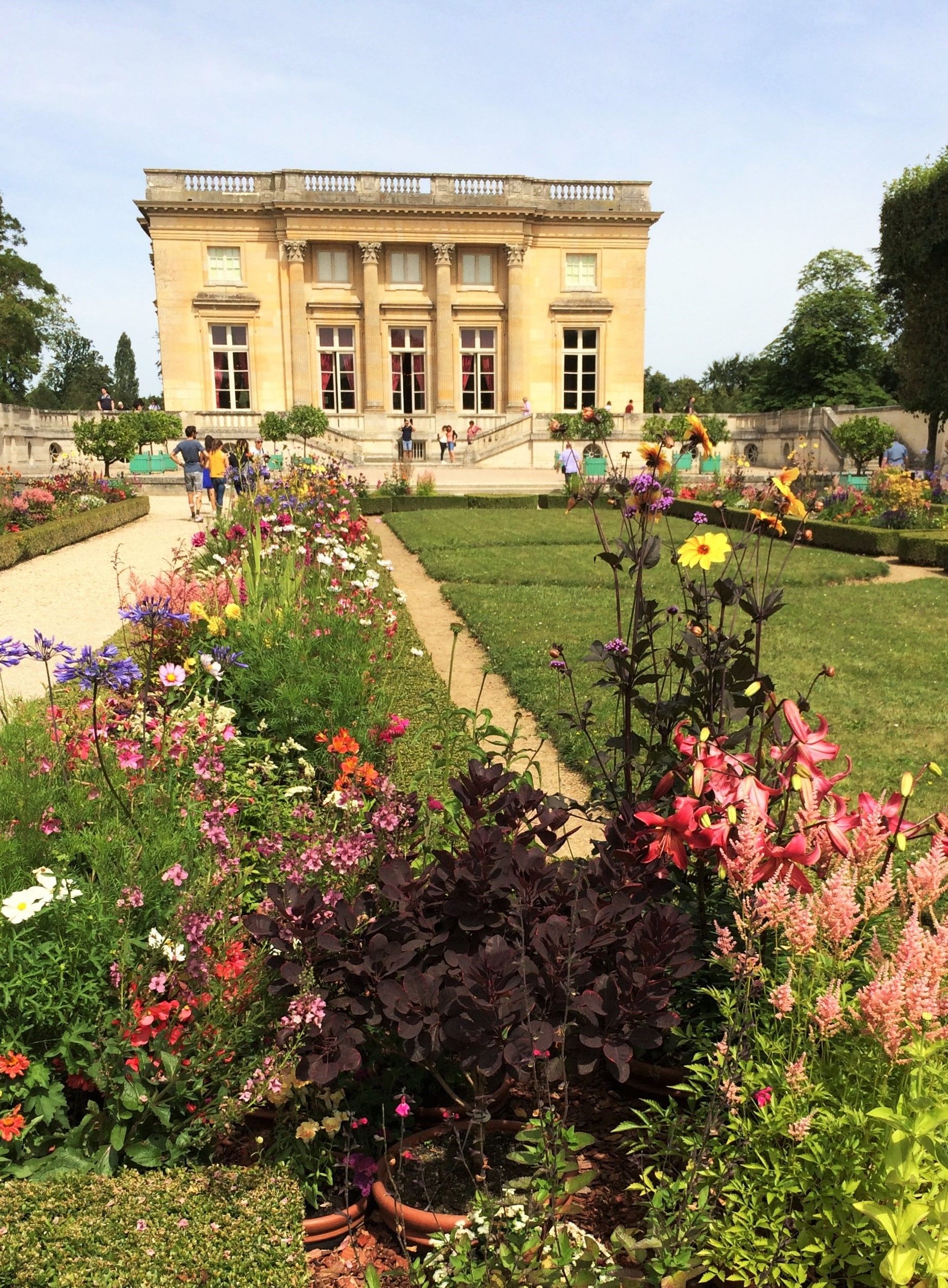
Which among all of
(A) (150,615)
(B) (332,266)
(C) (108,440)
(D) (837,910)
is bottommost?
(D) (837,910)

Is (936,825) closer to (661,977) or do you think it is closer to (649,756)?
(661,977)

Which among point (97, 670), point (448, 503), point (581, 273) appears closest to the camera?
point (97, 670)

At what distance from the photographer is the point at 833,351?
4716 cm

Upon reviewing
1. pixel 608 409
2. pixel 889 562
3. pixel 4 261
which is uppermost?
pixel 4 261

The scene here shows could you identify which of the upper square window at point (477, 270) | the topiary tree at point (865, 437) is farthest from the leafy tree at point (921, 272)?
the upper square window at point (477, 270)

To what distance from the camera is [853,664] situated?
714cm

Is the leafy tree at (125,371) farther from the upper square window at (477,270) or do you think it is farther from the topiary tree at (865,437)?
the topiary tree at (865,437)

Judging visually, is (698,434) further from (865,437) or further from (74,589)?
(865,437)

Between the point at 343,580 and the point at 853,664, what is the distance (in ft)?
12.8

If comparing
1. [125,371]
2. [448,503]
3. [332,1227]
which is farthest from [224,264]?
[125,371]

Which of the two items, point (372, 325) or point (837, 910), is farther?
point (372, 325)

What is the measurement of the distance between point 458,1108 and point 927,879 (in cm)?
116

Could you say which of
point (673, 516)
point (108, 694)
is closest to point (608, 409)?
point (673, 516)

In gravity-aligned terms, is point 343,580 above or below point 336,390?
below
